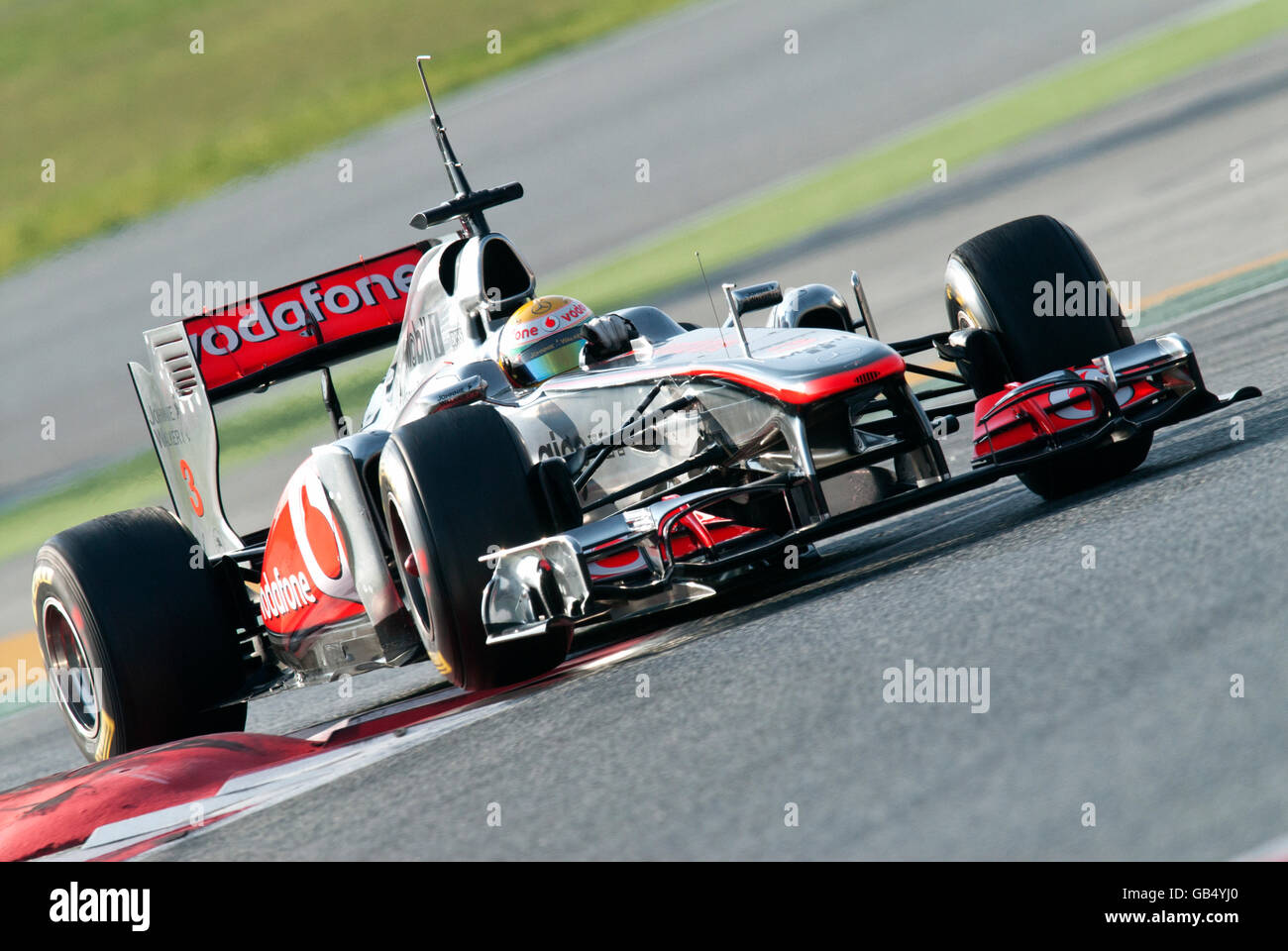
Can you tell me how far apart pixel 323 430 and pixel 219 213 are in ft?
20.9

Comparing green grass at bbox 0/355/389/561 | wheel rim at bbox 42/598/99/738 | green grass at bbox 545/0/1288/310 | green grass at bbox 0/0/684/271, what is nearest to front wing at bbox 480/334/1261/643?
wheel rim at bbox 42/598/99/738

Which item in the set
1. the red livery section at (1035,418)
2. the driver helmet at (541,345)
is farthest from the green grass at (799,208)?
the red livery section at (1035,418)

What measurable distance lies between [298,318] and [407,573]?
2.32 meters

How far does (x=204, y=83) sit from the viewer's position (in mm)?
23734

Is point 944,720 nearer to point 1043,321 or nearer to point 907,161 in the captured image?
point 1043,321

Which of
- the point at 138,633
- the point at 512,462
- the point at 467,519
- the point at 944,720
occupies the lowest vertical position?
the point at 944,720

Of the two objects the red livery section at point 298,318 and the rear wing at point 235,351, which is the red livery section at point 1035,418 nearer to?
the rear wing at point 235,351

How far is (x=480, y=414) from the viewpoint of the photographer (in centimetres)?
522

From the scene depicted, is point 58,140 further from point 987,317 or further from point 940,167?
point 987,317

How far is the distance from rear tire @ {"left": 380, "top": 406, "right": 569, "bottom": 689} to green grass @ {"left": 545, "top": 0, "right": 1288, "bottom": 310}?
8256 mm

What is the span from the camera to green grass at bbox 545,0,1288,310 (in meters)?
14.2

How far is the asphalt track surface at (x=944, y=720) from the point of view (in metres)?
3.09

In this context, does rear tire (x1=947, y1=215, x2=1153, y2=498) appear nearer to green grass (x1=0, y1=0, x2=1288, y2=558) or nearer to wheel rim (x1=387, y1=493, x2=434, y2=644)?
wheel rim (x1=387, y1=493, x2=434, y2=644)

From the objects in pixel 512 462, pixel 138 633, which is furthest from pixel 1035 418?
pixel 138 633
